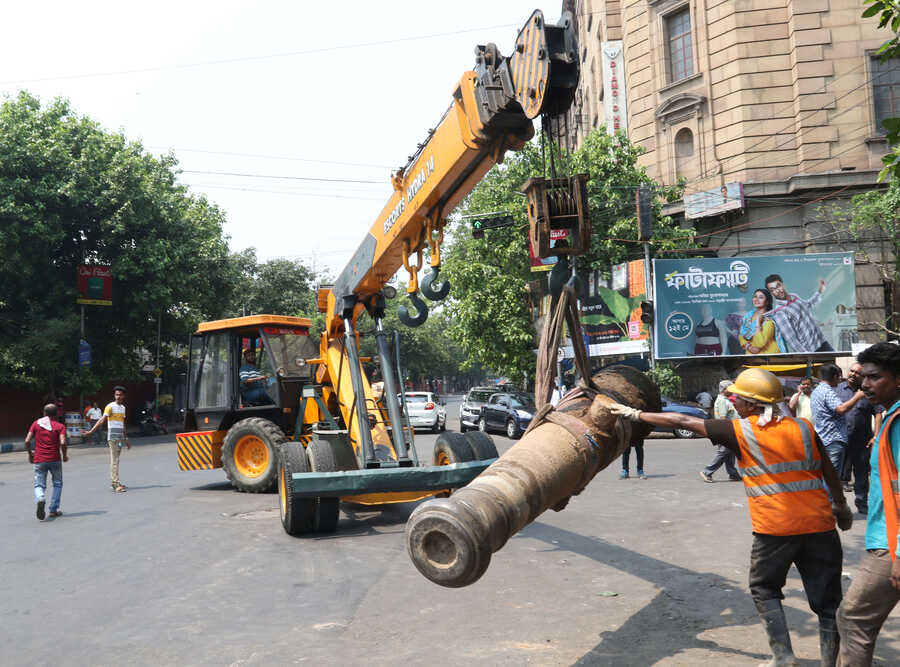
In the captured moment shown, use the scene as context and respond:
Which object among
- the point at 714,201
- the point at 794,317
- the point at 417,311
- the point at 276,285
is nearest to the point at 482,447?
the point at 417,311

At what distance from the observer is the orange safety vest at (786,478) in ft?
13.1

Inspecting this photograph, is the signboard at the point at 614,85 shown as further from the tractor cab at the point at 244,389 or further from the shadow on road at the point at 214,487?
the shadow on road at the point at 214,487

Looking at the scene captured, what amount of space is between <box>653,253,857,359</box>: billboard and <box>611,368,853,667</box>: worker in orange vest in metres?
21.9

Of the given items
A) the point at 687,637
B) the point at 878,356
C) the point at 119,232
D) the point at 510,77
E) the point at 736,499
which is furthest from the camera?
the point at 119,232

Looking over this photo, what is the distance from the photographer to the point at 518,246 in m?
28.2

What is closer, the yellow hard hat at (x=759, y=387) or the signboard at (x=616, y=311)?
the yellow hard hat at (x=759, y=387)

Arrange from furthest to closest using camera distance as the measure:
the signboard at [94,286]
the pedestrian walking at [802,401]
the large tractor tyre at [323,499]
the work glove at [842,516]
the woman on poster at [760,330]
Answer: the signboard at [94,286], the woman on poster at [760,330], the pedestrian walking at [802,401], the large tractor tyre at [323,499], the work glove at [842,516]

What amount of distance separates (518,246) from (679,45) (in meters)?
10.4

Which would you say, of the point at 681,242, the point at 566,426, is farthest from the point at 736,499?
the point at 681,242

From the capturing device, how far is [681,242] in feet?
91.1

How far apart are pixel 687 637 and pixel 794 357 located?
22949mm

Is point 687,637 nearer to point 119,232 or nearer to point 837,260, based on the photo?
point 837,260

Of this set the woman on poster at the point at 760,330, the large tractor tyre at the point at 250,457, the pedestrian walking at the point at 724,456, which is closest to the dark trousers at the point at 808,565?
the pedestrian walking at the point at 724,456

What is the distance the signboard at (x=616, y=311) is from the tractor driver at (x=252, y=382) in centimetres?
1701
